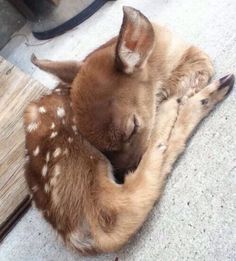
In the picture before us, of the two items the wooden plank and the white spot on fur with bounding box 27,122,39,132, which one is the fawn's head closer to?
the white spot on fur with bounding box 27,122,39,132

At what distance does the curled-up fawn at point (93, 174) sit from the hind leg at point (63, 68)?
0.09 metres

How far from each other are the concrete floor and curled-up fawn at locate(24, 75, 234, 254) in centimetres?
Answer: 7

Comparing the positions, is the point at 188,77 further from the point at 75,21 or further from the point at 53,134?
the point at 75,21

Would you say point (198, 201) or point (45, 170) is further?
point (45, 170)

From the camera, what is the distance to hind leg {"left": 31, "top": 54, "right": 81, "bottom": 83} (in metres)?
2.42

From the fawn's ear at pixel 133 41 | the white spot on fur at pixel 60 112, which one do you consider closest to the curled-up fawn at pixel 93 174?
the white spot on fur at pixel 60 112

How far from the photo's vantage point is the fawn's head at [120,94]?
214 cm

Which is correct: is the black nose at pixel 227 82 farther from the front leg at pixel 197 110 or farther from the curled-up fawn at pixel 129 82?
the curled-up fawn at pixel 129 82

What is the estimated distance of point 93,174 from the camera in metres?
2.32

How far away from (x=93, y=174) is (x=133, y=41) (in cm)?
60

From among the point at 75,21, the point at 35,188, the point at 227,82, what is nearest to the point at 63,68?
the point at 35,188

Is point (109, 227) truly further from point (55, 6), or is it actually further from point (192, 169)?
point (55, 6)

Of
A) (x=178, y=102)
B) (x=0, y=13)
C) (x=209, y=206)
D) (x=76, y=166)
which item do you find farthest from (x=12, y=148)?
(x=0, y=13)

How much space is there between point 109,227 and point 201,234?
38cm
